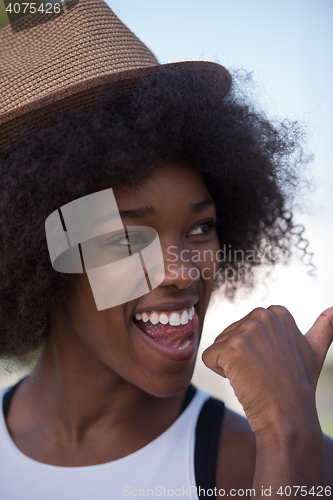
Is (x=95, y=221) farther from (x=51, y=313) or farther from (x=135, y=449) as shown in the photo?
(x=135, y=449)

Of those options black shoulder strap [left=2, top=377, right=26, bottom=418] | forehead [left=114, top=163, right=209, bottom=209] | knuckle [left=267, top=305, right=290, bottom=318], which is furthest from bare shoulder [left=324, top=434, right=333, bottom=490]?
black shoulder strap [left=2, top=377, right=26, bottom=418]

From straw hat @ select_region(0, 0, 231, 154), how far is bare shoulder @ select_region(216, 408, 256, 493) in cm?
135

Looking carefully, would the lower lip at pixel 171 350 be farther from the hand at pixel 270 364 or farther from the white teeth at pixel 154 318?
the hand at pixel 270 364

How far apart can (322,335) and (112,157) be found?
93cm

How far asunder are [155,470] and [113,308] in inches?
27.3

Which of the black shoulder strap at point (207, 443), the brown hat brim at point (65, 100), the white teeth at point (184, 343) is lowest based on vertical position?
the black shoulder strap at point (207, 443)

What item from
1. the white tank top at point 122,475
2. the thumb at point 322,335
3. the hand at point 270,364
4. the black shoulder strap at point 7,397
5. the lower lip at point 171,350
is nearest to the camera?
the hand at point 270,364

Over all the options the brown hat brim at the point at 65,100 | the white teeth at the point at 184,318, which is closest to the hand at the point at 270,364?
the white teeth at the point at 184,318

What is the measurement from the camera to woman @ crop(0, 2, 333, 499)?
136cm

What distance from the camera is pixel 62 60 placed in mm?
1589

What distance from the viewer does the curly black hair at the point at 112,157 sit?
1.51 metres

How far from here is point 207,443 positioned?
1.74 m

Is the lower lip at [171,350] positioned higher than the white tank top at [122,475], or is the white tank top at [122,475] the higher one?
the lower lip at [171,350]

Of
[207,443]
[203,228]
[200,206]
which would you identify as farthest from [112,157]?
[207,443]
